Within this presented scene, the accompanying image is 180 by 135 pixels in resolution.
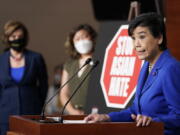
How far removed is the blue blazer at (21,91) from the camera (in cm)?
597

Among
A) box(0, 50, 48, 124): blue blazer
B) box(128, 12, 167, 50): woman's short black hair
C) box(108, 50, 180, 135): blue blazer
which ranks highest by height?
box(128, 12, 167, 50): woman's short black hair

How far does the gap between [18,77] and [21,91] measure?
137mm

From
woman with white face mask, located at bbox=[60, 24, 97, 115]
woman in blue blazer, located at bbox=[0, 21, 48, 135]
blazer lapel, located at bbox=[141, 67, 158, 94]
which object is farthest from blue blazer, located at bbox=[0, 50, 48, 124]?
blazer lapel, located at bbox=[141, 67, 158, 94]

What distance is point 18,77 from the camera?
600cm

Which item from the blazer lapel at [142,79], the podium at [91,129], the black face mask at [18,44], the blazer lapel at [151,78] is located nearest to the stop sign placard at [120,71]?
the blazer lapel at [142,79]

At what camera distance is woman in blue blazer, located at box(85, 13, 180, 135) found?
3359 mm

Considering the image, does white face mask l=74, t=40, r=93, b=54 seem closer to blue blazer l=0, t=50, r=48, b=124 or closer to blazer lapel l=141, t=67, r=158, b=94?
blue blazer l=0, t=50, r=48, b=124

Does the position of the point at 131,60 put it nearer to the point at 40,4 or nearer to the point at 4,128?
the point at 4,128

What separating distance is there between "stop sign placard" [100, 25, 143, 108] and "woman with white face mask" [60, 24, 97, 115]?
2.68 ft

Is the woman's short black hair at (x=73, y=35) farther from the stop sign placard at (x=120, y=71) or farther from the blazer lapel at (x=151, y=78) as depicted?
the blazer lapel at (x=151, y=78)

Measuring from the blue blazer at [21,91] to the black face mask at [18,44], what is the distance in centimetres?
9

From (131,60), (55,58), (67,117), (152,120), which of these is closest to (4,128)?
(131,60)

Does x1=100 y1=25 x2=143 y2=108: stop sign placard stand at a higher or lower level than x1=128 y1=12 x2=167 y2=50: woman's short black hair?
lower

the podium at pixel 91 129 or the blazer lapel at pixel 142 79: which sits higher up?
the blazer lapel at pixel 142 79
